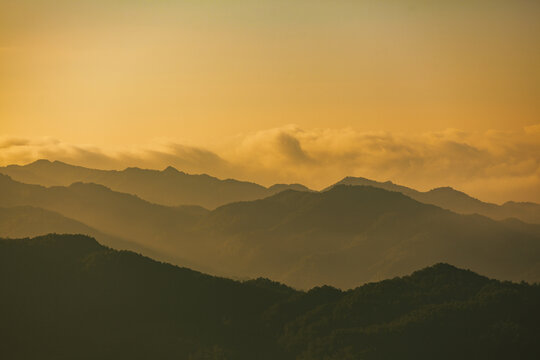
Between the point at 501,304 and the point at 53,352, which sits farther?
the point at 501,304

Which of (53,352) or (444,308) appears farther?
(444,308)

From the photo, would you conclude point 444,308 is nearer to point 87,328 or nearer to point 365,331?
point 365,331

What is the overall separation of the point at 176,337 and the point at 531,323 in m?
75.3

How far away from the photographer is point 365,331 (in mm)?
191750

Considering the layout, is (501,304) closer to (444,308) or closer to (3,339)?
(444,308)

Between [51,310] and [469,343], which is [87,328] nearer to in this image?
[51,310]

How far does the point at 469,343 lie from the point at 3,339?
9454cm

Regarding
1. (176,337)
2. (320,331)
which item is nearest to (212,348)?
(176,337)

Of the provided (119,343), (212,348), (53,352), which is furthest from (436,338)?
(53,352)

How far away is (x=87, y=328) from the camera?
7461 inches

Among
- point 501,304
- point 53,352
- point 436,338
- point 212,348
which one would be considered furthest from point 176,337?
point 501,304

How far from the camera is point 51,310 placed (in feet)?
632

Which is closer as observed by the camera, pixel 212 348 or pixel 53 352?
pixel 53 352

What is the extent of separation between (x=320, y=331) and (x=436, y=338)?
2629 cm
